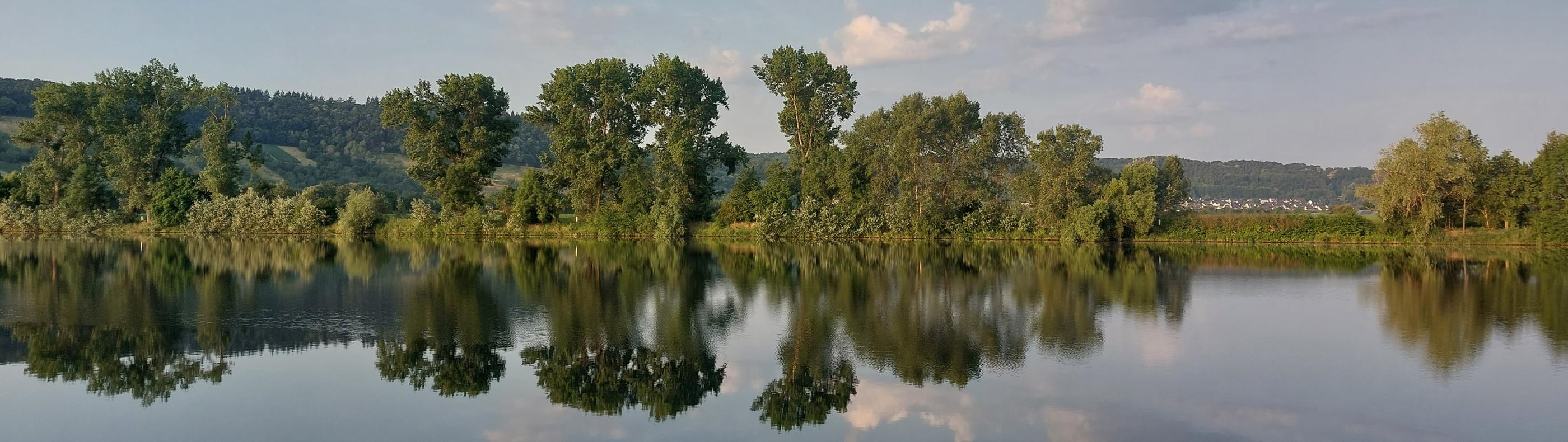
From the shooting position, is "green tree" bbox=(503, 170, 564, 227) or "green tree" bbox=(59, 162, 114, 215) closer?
"green tree" bbox=(59, 162, 114, 215)

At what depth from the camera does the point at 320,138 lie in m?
125

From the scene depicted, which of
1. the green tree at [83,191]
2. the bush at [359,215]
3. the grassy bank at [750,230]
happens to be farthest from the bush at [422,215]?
the green tree at [83,191]

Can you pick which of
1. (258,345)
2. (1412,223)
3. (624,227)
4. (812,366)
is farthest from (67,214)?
(1412,223)

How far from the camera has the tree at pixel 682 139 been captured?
5656cm

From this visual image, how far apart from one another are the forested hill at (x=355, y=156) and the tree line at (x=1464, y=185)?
5433 cm

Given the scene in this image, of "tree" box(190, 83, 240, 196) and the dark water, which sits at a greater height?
"tree" box(190, 83, 240, 196)

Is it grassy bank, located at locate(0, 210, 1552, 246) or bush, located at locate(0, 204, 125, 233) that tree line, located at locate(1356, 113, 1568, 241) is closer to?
grassy bank, located at locate(0, 210, 1552, 246)

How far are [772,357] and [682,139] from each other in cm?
4258

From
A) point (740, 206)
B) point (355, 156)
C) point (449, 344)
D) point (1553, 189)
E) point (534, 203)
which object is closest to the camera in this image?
point (449, 344)

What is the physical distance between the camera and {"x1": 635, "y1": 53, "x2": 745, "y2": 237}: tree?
186 ft

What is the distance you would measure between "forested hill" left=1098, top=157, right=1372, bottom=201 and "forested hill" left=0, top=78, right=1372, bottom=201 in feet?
0.55

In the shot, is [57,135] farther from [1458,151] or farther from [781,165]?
[1458,151]

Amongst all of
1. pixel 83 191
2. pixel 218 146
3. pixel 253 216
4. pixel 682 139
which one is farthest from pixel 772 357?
pixel 83 191

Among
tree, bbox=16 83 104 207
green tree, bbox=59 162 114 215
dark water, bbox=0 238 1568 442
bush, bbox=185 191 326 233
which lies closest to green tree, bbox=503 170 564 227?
bush, bbox=185 191 326 233
